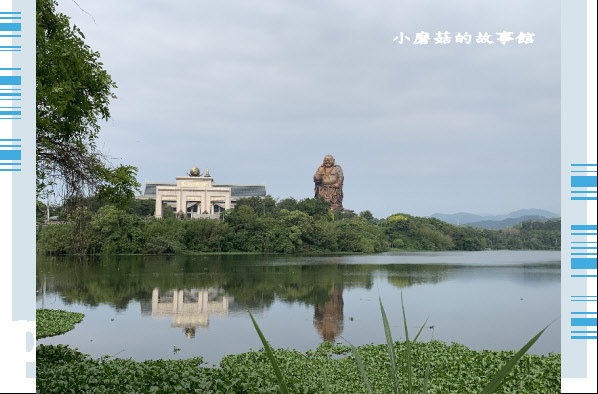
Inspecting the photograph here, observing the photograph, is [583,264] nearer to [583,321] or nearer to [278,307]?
[583,321]

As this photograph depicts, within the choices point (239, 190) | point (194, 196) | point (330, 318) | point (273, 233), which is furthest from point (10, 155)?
point (239, 190)

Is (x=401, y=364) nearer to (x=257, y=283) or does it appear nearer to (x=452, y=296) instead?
(x=452, y=296)

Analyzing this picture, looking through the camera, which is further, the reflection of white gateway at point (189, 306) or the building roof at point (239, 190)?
the building roof at point (239, 190)

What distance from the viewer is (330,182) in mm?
46688

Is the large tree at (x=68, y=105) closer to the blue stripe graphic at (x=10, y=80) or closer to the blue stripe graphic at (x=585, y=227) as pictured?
the blue stripe graphic at (x=10, y=80)

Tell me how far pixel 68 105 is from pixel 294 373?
144 inches

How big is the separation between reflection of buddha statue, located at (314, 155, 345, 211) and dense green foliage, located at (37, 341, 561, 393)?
40100mm

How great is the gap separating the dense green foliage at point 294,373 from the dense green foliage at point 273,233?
1589cm

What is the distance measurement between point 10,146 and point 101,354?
5696mm

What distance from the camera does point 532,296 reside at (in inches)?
515

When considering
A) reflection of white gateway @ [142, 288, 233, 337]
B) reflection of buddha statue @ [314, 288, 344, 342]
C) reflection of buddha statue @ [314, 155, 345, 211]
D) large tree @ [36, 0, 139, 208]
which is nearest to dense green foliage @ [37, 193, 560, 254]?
reflection of buddha statue @ [314, 155, 345, 211]

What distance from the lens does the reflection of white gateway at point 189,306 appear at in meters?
8.99

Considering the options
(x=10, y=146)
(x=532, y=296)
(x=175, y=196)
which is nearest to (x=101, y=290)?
(x=532, y=296)

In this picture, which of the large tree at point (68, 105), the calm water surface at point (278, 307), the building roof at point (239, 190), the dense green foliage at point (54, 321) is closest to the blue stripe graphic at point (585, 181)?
the large tree at point (68, 105)
